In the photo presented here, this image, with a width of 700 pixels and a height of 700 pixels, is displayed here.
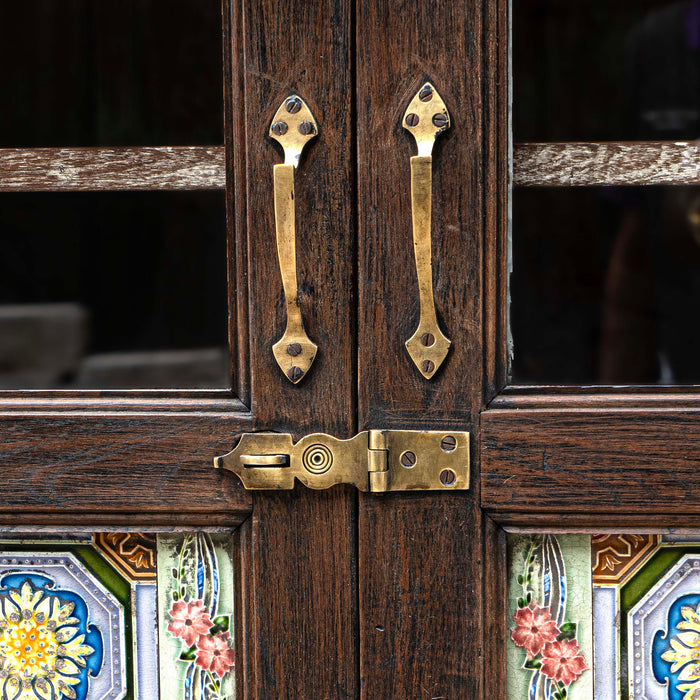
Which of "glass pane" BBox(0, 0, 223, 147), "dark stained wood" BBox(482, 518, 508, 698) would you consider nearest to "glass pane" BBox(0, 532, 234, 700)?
"dark stained wood" BBox(482, 518, 508, 698)

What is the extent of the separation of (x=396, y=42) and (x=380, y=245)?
152 millimetres

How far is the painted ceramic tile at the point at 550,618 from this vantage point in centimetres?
65

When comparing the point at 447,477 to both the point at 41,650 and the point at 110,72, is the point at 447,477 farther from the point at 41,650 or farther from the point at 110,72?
the point at 110,72

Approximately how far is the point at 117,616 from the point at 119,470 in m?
0.13

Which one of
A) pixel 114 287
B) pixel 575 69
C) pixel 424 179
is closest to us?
pixel 424 179

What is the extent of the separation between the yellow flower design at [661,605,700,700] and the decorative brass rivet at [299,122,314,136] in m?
0.49

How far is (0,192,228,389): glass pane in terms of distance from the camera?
2.43m

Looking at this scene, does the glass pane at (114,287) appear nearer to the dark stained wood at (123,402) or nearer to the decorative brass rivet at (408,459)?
the dark stained wood at (123,402)

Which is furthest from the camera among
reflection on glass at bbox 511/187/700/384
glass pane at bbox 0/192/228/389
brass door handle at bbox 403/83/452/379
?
glass pane at bbox 0/192/228/389

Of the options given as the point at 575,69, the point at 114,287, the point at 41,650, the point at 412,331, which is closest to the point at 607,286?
the point at 575,69

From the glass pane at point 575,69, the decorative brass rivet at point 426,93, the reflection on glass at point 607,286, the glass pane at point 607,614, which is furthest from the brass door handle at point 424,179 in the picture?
the glass pane at point 575,69

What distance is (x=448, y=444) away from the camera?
2.01ft

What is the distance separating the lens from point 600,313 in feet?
8.98

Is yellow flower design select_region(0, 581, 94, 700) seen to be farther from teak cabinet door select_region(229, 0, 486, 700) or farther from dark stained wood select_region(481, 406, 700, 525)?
dark stained wood select_region(481, 406, 700, 525)
